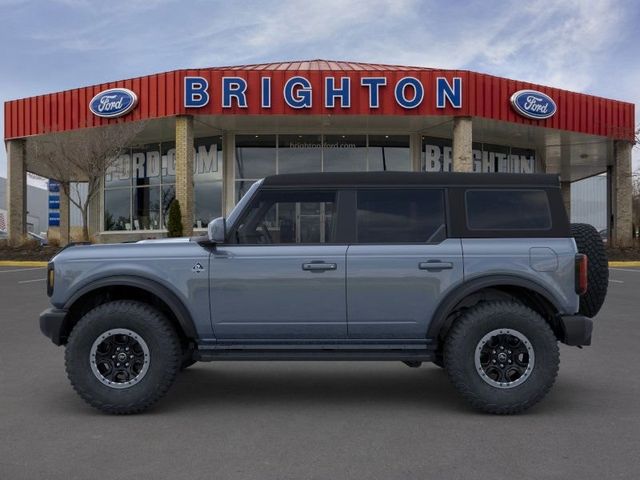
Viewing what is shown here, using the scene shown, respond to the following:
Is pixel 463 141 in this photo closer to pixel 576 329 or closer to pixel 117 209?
pixel 117 209

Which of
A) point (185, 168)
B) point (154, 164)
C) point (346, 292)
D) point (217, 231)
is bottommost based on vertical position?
point (346, 292)

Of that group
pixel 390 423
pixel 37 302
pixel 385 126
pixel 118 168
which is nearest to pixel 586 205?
pixel 385 126

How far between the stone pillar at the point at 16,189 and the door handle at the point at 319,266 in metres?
25.2

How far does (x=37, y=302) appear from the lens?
40.1ft

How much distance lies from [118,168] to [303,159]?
9.20 meters

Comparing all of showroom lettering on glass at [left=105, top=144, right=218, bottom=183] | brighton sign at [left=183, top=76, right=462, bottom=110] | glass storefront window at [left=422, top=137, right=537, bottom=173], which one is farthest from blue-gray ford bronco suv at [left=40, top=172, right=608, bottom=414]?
showroom lettering on glass at [left=105, top=144, right=218, bottom=183]

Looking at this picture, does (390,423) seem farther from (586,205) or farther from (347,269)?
(586,205)

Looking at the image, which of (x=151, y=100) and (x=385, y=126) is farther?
(x=385, y=126)

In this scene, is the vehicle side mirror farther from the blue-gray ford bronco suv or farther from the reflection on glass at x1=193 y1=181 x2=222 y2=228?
the reflection on glass at x1=193 y1=181 x2=222 y2=228

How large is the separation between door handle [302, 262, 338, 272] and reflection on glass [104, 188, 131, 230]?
25.7 m

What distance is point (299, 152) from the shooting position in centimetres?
2659

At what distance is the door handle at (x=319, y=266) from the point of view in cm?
482

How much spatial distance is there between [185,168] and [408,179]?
63.1 feet

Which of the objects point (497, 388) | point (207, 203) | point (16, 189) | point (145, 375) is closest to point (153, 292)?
point (145, 375)
